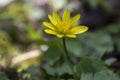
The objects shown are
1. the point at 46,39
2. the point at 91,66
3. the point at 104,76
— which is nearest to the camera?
the point at 104,76

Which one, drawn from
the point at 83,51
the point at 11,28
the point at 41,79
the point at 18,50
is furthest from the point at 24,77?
the point at 11,28

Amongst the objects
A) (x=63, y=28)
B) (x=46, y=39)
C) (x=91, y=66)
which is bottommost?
(x=46, y=39)

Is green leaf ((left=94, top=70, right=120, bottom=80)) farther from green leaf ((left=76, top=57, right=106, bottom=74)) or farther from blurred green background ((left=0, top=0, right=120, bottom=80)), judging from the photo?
blurred green background ((left=0, top=0, right=120, bottom=80))

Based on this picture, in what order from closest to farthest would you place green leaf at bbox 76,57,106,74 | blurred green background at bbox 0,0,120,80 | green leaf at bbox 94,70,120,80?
green leaf at bbox 94,70,120,80 < green leaf at bbox 76,57,106,74 < blurred green background at bbox 0,0,120,80

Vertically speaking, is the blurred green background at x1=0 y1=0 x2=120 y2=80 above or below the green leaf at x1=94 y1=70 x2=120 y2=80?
below

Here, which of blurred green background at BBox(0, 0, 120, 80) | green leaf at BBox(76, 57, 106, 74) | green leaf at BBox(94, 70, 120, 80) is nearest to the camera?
green leaf at BBox(94, 70, 120, 80)

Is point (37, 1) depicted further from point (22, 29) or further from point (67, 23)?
point (67, 23)

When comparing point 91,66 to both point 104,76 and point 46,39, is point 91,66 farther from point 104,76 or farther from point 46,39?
point 46,39

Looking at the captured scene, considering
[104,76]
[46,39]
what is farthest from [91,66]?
[46,39]

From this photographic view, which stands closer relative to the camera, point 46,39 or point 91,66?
A: point 91,66

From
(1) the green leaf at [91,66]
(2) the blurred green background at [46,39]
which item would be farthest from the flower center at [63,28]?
(2) the blurred green background at [46,39]

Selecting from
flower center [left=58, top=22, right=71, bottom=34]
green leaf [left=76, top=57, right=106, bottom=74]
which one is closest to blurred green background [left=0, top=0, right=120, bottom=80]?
green leaf [left=76, top=57, right=106, bottom=74]
